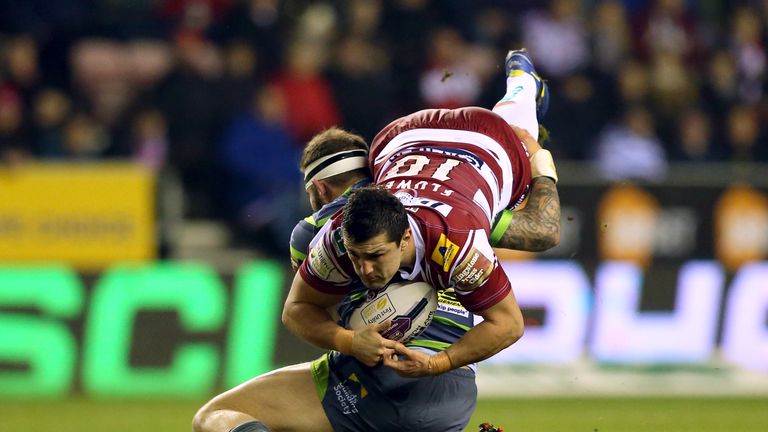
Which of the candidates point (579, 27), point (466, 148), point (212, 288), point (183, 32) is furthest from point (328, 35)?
point (466, 148)

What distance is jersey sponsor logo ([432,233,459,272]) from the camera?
235 inches

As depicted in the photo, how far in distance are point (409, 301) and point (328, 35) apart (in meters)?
8.62

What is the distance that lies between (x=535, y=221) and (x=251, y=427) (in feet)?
5.20

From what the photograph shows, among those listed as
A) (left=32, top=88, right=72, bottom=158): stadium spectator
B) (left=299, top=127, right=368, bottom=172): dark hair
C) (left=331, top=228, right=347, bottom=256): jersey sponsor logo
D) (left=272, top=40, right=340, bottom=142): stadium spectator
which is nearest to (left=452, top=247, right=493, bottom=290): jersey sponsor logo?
(left=331, top=228, right=347, bottom=256): jersey sponsor logo

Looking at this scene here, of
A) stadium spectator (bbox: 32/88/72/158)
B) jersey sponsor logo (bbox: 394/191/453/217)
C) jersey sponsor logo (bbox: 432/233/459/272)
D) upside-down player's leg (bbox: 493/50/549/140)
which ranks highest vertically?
stadium spectator (bbox: 32/88/72/158)

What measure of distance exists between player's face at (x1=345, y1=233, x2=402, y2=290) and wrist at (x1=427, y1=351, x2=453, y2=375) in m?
0.40

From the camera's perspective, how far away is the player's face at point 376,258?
19.2 ft

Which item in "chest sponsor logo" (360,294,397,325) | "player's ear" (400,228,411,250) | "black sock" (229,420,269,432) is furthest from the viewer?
"chest sponsor logo" (360,294,397,325)

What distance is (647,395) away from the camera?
39.0 ft

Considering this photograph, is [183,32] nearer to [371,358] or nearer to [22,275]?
[22,275]

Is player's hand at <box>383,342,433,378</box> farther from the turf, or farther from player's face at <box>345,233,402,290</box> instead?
the turf

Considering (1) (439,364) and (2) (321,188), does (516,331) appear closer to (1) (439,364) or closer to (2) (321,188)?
(1) (439,364)

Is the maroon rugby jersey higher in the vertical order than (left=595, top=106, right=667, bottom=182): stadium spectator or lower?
lower

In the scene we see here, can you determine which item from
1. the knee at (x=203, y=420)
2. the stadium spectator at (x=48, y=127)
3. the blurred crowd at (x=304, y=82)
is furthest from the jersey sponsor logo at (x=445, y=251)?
the stadium spectator at (x=48, y=127)
